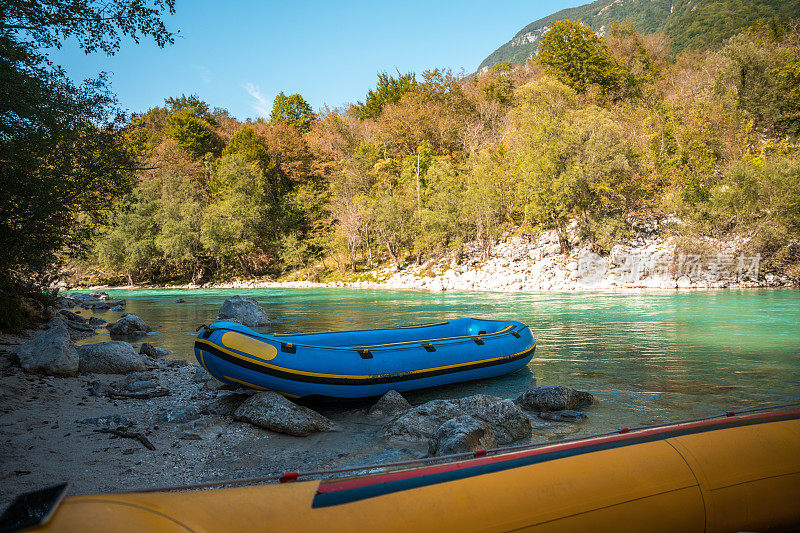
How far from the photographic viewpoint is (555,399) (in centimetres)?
615

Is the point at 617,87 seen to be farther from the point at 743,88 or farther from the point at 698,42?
the point at 698,42

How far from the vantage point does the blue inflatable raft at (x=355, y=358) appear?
19.0 ft

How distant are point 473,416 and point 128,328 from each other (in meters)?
11.2

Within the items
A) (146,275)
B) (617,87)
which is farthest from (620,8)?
(146,275)

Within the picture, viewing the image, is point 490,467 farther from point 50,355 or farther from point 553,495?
point 50,355

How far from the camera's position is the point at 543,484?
7.18 ft

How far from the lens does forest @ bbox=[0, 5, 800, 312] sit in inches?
1027

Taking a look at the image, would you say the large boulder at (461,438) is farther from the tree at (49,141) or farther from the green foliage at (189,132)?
the green foliage at (189,132)

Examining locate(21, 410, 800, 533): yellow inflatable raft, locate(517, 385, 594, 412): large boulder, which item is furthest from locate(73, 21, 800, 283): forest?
locate(21, 410, 800, 533): yellow inflatable raft

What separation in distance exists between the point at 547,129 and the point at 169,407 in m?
26.2

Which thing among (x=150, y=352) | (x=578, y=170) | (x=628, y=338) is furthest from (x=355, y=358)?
(x=578, y=170)

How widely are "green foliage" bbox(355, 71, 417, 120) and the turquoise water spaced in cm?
3060

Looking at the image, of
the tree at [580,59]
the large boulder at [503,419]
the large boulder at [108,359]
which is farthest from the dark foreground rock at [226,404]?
the tree at [580,59]

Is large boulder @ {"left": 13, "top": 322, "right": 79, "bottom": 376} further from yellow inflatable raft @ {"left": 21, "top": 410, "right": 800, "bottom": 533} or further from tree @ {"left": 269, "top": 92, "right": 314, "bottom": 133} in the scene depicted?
tree @ {"left": 269, "top": 92, "right": 314, "bottom": 133}
